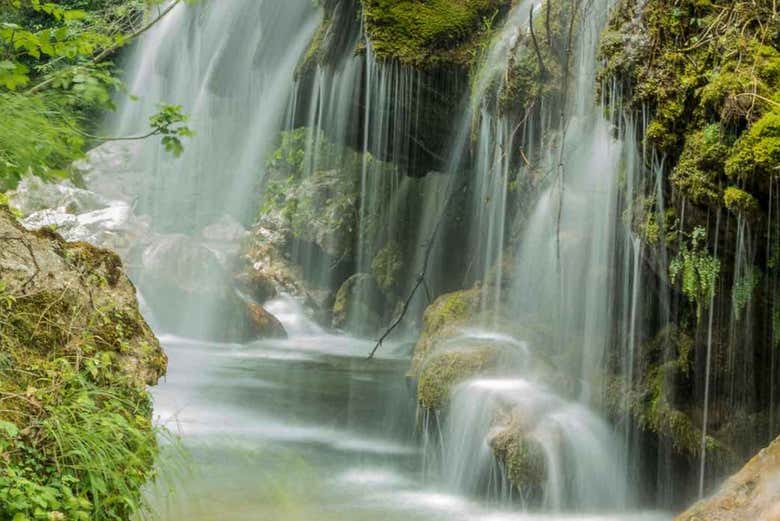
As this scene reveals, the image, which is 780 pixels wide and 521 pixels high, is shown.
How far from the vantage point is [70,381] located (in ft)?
10.2

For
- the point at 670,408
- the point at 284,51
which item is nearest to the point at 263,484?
the point at 670,408

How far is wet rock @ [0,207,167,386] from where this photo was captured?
10.9 ft

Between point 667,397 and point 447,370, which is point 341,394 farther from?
point 667,397

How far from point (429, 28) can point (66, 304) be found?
6.45 meters

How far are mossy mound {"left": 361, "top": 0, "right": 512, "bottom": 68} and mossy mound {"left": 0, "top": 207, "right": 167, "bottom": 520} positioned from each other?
563 cm

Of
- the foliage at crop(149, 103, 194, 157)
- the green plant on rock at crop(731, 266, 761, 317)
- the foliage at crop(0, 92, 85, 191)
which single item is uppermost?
the foliage at crop(149, 103, 194, 157)

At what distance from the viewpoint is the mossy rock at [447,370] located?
6.87m

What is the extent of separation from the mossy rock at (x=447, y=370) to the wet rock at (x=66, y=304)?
3431mm

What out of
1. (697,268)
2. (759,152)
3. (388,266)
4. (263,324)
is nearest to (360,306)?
(388,266)

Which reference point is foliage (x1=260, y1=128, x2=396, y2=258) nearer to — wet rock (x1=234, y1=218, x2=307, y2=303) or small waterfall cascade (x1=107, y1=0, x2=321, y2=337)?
Result: wet rock (x1=234, y1=218, x2=307, y2=303)

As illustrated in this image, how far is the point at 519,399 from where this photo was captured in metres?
6.32

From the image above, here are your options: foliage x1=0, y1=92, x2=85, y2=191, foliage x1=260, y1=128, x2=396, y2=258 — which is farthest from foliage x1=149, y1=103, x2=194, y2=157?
foliage x1=260, y1=128, x2=396, y2=258

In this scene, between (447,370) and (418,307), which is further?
(418,307)

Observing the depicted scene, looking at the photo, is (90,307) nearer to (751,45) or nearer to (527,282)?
(751,45)
